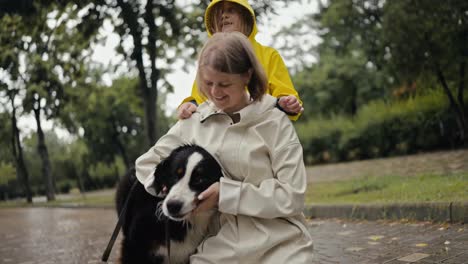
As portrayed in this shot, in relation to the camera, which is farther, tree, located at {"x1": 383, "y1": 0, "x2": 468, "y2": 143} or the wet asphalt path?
tree, located at {"x1": 383, "y1": 0, "x2": 468, "y2": 143}

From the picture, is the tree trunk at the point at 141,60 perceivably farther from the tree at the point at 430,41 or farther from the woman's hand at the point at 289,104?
the woman's hand at the point at 289,104

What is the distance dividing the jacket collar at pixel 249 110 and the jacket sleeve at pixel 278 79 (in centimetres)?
74

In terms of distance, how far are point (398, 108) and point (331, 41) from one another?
13001 mm

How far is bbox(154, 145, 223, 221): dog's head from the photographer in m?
1.69

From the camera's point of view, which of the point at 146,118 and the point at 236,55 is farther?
the point at 146,118

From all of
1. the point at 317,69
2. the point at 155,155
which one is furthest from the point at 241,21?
the point at 317,69

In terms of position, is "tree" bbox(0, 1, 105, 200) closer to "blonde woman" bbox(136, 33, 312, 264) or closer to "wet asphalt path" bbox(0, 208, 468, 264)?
"wet asphalt path" bbox(0, 208, 468, 264)

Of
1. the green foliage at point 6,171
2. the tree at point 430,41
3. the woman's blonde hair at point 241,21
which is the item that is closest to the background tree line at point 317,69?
the tree at point 430,41

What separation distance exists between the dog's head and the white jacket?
0.06 meters

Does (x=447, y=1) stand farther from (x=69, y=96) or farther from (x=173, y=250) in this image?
(x=69, y=96)

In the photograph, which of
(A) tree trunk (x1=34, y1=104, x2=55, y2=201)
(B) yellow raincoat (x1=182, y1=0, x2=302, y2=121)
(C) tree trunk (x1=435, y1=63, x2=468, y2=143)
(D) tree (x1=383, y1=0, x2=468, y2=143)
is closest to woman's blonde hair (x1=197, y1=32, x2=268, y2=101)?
(B) yellow raincoat (x1=182, y1=0, x2=302, y2=121)

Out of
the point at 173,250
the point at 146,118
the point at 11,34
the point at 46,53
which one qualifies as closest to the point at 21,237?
the point at 146,118

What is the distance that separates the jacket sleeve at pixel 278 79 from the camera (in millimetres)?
2792

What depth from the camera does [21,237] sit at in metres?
8.33
